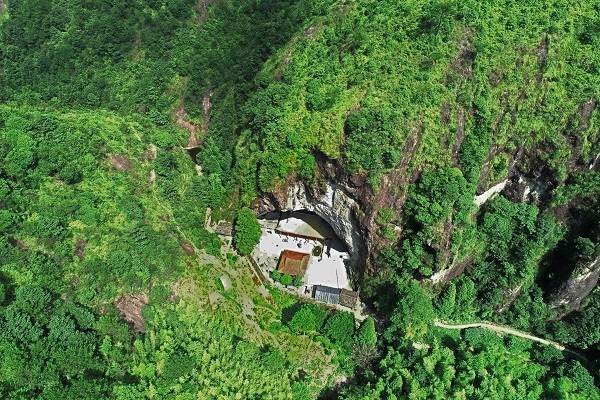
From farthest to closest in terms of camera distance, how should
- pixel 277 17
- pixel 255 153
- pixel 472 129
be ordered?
pixel 277 17 → pixel 255 153 → pixel 472 129

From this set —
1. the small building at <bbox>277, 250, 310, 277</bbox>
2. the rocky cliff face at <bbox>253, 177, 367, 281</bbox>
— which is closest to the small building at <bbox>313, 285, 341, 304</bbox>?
the small building at <bbox>277, 250, 310, 277</bbox>

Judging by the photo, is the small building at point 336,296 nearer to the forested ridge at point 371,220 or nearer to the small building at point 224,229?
the forested ridge at point 371,220

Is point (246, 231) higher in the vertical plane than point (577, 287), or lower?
lower

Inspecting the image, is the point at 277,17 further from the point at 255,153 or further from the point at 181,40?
the point at 255,153

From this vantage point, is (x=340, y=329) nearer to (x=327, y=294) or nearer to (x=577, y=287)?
(x=327, y=294)

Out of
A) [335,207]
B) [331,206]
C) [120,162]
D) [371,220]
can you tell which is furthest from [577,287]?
[120,162]

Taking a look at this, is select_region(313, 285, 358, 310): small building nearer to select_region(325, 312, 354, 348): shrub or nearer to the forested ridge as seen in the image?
the forested ridge

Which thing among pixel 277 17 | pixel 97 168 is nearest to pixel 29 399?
pixel 97 168
